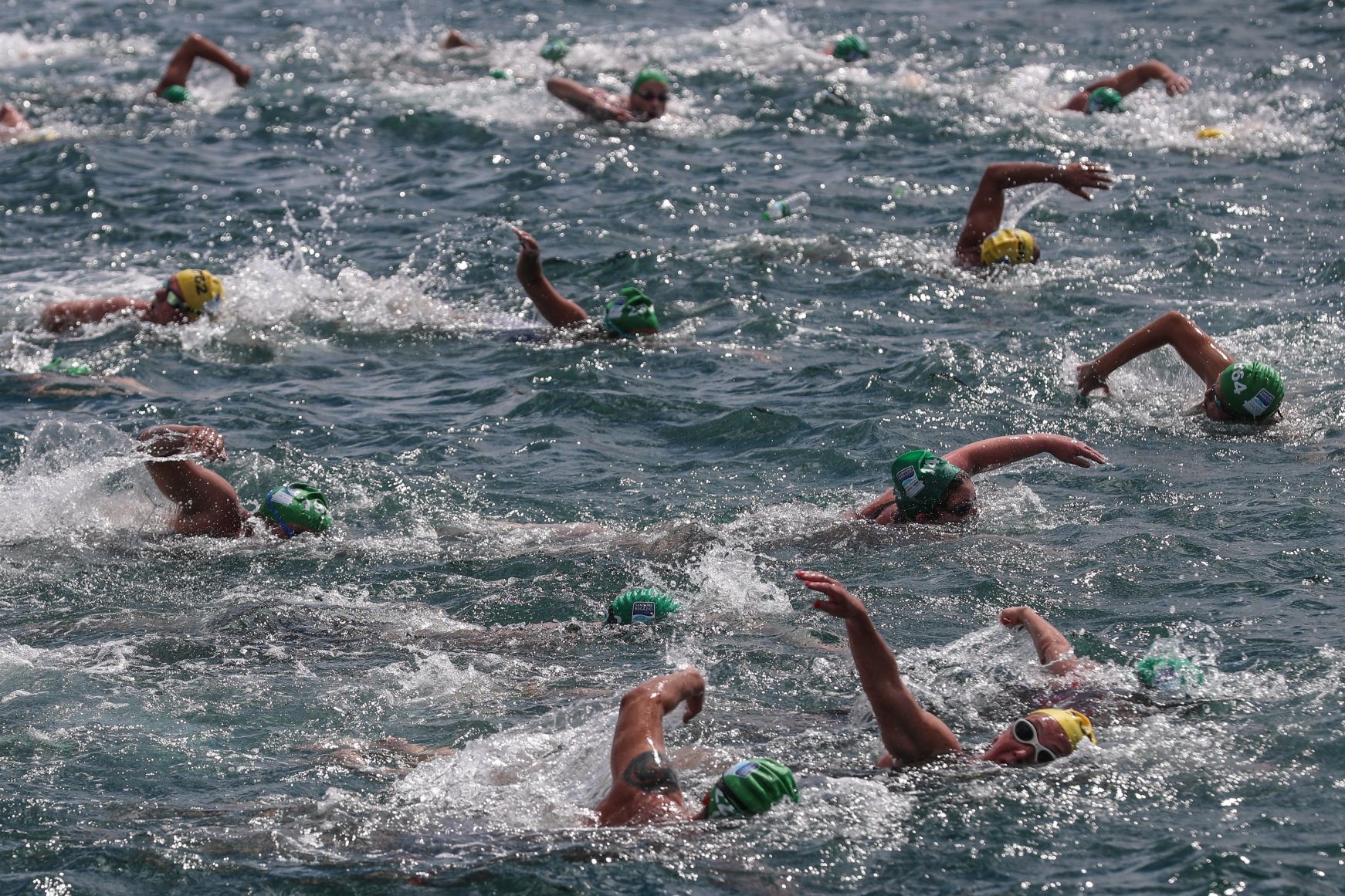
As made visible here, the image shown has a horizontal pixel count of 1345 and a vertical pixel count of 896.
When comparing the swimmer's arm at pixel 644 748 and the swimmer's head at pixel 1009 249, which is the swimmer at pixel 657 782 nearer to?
the swimmer's arm at pixel 644 748

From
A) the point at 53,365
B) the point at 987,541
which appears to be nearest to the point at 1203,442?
the point at 987,541

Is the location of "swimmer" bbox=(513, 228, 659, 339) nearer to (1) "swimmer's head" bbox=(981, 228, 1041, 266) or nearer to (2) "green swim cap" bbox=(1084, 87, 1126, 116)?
(1) "swimmer's head" bbox=(981, 228, 1041, 266)

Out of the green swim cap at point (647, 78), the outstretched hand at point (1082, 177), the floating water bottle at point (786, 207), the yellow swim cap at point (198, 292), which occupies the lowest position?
the yellow swim cap at point (198, 292)

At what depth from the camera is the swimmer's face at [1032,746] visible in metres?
6.26

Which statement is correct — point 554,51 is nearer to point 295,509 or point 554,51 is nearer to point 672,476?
point 672,476

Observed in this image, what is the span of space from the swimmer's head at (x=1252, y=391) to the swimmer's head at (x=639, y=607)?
437cm

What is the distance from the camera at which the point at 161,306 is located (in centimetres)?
Answer: 1292

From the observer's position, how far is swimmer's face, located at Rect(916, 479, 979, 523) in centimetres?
885

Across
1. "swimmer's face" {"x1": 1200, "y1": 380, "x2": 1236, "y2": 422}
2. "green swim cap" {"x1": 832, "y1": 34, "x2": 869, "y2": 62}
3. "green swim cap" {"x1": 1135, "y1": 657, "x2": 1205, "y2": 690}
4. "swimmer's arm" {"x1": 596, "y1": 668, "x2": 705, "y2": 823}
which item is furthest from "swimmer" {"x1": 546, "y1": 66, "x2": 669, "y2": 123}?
"swimmer's arm" {"x1": 596, "y1": 668, "x2": 705, "y2": 823}

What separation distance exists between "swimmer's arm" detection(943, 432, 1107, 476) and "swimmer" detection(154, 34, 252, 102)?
13.4 m

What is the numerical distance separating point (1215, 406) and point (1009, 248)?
3448mm

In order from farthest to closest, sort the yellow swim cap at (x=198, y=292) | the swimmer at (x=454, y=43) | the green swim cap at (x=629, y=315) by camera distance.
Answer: the swimmer at (x=454, y=43) → the yellow swim cap at (x=198, y=292) → the green swim cap at (x=629, y=315)

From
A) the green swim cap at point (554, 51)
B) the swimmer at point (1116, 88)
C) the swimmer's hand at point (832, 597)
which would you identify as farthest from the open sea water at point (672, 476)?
the swimmer's hand at point (832, 597)

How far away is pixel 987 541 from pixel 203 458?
4695mm
